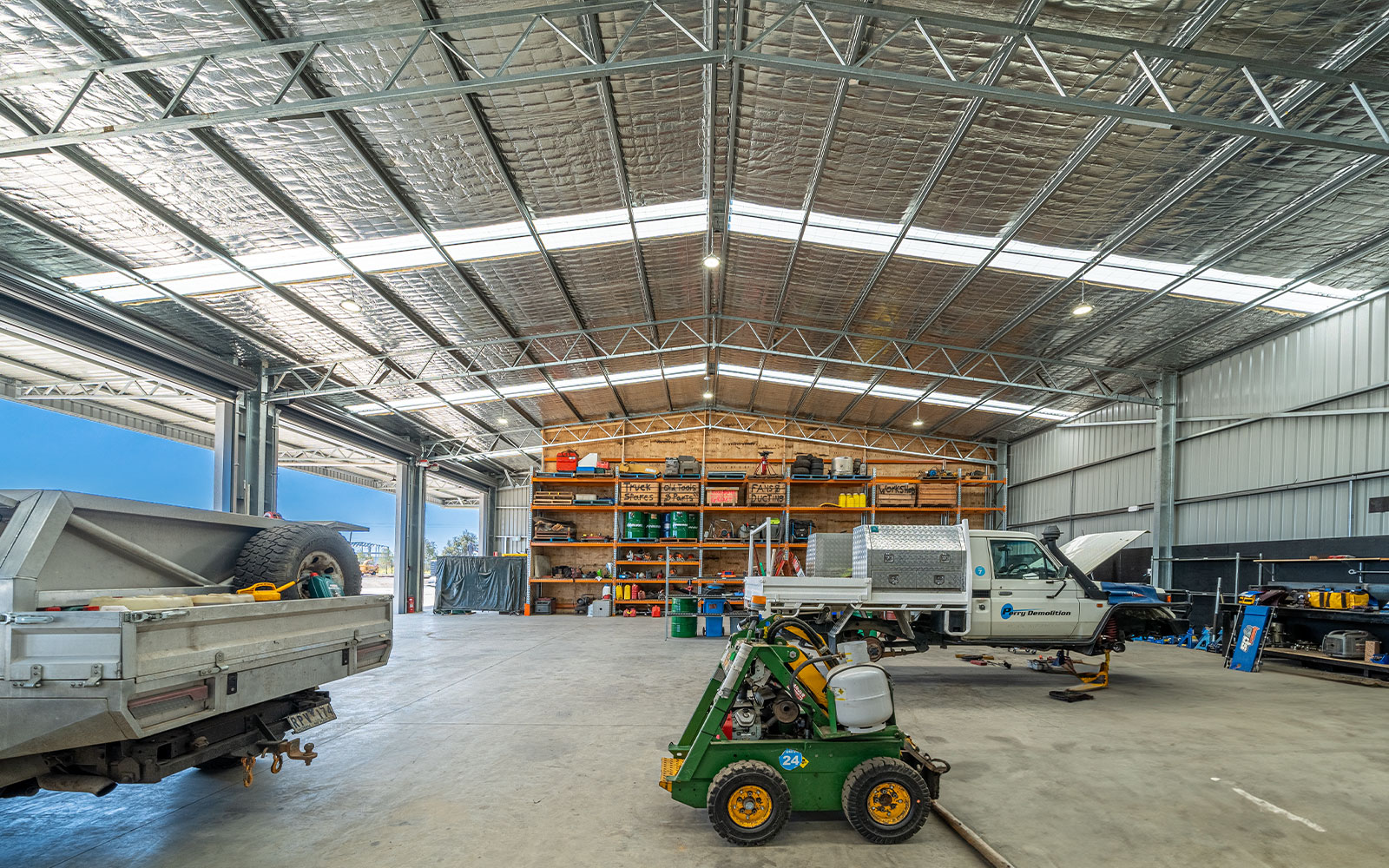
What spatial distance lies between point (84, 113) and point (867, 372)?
1626cm

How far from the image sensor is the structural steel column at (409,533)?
2316 centimetres

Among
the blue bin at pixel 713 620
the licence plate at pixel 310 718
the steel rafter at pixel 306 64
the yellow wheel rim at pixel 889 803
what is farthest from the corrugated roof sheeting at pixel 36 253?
the blue bin at pixel 713 620

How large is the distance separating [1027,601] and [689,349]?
388 inches

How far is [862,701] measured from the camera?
437 centimetres

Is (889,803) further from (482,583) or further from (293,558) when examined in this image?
(482,583)

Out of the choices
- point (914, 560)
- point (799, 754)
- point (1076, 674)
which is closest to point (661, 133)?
point (914, 560)

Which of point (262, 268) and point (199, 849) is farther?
point (262, 268)

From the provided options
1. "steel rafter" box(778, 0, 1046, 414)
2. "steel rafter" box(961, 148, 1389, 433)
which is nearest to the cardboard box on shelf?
"steel rafter" box(961, 148, 1389, 433)

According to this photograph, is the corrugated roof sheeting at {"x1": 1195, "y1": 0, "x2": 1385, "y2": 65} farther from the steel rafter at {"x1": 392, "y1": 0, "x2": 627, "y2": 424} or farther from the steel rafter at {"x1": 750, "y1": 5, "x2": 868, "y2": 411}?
the steel rafter at {"x1": 392, "y1": 0, "x2": 627, "y2": 424}

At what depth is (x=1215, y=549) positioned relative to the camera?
1495 cm

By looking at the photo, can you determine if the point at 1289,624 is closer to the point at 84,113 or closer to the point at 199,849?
the point at 199,849

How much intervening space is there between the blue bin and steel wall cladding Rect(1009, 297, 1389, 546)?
10354 mm

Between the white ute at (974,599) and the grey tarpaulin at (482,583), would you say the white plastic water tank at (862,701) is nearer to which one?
the white ute at (974,599)

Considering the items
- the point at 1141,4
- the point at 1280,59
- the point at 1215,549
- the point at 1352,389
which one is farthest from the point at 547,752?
the point at 1215,549
